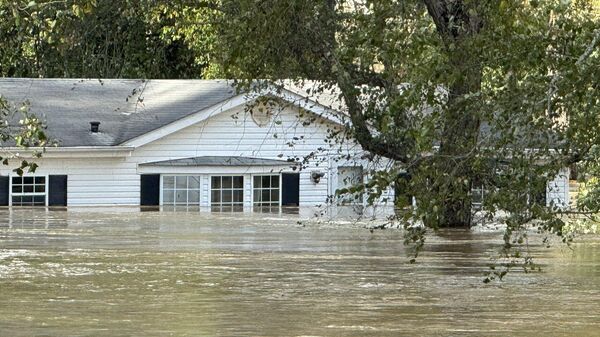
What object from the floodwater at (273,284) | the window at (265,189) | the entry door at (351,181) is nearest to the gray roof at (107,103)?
the window at (265,189)

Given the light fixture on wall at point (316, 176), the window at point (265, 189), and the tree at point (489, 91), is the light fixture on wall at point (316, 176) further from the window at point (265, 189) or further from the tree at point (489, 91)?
the tree at point (489, 91)

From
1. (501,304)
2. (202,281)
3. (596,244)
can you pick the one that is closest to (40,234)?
(202,281)

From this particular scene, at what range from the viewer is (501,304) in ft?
64.2

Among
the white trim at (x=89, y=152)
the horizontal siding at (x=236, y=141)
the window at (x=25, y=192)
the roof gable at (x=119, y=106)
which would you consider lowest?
the window at (x=25, y=192)

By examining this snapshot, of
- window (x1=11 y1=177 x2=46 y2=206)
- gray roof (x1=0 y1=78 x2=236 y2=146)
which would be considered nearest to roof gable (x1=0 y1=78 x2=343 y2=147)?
gray roof (x1=0 y1=78 x2=236 y2=146)

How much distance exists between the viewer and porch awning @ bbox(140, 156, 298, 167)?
40.8 meters

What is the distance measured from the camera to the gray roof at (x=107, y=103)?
39.8m

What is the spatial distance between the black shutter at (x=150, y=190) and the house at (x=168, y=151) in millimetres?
28

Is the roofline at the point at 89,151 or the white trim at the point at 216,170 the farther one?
→ the white trim at the point at 216,170

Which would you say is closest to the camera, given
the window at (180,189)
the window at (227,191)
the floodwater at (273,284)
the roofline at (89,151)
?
the floodwater at (273,284)

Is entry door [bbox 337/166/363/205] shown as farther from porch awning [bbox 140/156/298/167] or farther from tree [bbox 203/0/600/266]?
porch awning [bbox 140/156/298/167]

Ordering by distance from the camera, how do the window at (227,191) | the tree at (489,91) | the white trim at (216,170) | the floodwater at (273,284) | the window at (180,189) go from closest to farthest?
1. the tree at (489,91)
2. the floodwater at (273,284)
3. the white trim at (216,170)
4. the window at (180,189)
5. the window at (227,191)

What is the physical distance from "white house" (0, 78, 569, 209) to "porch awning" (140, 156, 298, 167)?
0.03 meters

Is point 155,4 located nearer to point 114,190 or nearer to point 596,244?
point 596,244
